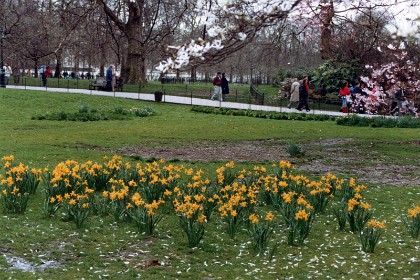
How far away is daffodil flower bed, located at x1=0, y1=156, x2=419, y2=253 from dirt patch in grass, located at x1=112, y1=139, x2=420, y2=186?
→ 2114 mm

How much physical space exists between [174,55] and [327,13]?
3.07 m

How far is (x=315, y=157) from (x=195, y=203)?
653cm

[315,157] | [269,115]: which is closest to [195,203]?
[315,157]

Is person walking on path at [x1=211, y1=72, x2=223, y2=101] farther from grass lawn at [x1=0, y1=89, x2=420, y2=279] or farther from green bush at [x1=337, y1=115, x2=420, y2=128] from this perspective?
grass lawn at [x1=0, y1=89, x2=420, y2=279]

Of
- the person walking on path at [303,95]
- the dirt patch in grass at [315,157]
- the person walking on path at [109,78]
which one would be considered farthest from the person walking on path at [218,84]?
the dirt patch in grass at [315,157]

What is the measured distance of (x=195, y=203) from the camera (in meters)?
6.37

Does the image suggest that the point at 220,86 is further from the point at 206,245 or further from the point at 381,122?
the point at 206,245

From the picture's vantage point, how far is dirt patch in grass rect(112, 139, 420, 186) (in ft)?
35.2

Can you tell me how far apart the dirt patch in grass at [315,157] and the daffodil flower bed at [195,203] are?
211 cm

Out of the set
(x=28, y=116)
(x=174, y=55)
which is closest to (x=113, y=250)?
(x=174, y=55)

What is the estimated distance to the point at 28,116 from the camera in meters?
21.0

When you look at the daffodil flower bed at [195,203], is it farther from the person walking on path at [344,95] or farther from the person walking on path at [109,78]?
the person walking on path at [109,78]

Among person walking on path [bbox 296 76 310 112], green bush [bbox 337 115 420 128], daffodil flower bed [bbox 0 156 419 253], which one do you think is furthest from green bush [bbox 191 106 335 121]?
daffodil flower bed [bbox 0 156 419 253]

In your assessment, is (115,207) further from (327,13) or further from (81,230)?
(327,13)
